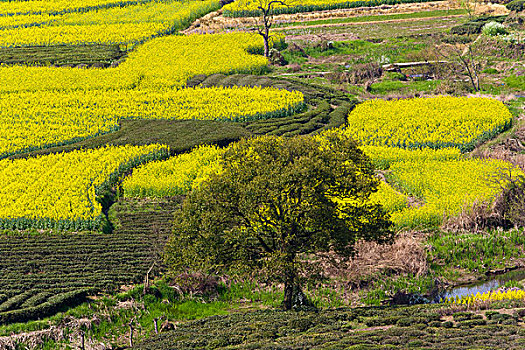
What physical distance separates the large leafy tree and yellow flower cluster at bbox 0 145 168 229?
18.8m

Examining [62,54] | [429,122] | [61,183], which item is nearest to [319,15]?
[62,54]

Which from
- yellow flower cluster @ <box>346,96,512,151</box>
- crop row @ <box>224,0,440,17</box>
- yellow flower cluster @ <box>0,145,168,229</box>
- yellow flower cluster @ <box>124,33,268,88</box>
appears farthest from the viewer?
crop row @ <box>224,0,440,17</box>

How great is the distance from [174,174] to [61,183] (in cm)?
1166

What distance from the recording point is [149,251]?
58219mm

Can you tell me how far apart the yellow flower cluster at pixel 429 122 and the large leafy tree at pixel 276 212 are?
114 feet

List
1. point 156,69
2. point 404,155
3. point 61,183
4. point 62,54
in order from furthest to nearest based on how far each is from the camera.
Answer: point 62,54, point 156,69, point 404,155, point 61,183

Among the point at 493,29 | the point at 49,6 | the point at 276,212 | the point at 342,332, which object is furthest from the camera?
the point at 49,6

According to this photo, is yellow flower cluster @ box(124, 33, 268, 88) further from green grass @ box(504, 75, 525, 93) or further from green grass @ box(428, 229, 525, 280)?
green grass @ box(428, 229, 525, 280)

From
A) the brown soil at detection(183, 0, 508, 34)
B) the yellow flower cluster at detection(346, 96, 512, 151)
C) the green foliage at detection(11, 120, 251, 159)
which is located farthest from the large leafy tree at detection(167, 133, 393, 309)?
the brown soil at detection(183, 0, 508, 34)

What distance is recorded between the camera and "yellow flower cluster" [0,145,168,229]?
63562 mm

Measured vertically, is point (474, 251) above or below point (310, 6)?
below

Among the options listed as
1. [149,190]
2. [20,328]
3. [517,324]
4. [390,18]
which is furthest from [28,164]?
[390,18]

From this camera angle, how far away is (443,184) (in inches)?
2687

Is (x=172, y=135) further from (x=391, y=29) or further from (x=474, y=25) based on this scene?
(x=474, y=25)
